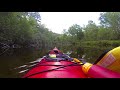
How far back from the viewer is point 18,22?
3434mm

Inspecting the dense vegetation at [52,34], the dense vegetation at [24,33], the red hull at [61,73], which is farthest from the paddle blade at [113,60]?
the dense vegetation at [24,33]

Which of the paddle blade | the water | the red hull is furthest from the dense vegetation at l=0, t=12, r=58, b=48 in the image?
the paddle blade

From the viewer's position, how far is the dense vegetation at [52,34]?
8.93ft

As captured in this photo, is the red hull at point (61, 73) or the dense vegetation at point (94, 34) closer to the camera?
the red hull at point (61, 73)

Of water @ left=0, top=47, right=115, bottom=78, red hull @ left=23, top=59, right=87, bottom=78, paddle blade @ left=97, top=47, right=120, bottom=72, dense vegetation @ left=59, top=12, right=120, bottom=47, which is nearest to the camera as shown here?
paddle blade @ left=97, top=47, right=120, bottom=72

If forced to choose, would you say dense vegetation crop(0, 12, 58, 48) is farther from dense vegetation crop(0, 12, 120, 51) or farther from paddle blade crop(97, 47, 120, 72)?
paddle blade crop(97, 47, 120, 72)

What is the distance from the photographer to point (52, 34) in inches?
106

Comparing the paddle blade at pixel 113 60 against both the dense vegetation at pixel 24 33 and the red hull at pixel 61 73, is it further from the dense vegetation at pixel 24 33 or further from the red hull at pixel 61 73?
the dense vegetation at pixel 24 33

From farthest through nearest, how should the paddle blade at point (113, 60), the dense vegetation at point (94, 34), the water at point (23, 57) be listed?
1. the water at point (23, 57)
2. the dense vegetation at point (94, 34)
3. the paddle blade at point (113, 60)

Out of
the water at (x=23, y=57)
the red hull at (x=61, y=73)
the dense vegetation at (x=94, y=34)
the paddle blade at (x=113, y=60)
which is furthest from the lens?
the water at (x=23, y=57)

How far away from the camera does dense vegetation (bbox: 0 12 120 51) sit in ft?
8.93
